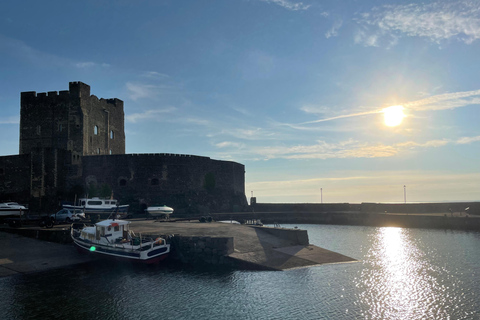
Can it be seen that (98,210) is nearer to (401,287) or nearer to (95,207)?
(95,207)

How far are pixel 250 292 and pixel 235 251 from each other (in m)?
5.10

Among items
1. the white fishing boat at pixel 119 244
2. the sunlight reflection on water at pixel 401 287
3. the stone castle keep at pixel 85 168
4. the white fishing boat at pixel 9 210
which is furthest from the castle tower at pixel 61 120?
the sunlight reflection on water at pixel 401 287

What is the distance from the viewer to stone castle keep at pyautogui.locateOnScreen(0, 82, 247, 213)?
35.5 metres

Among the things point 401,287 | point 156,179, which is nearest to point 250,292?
point 401,287

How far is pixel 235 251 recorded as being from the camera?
19.4 m

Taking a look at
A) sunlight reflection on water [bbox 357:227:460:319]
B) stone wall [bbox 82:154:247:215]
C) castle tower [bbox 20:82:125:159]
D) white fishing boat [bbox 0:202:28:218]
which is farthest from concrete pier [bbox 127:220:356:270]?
castle tower [bbox 20:82:125:159]

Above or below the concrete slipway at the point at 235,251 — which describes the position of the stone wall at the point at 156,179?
above

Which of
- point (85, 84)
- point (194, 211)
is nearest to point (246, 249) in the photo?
point (194, 211)

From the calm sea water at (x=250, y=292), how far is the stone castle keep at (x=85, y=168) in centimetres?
1967

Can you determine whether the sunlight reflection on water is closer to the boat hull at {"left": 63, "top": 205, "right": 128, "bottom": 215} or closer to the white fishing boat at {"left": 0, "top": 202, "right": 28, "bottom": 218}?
the boat hull at {"left": 63, "top": 205, "right": 128, "bottom": 215}

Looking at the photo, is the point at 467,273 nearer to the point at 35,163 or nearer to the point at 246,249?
the point at 246,249

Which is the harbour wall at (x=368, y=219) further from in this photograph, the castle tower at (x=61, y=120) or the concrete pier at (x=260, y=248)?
the castle tower at (x=61, y=120)

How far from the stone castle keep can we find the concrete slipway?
46.4ft

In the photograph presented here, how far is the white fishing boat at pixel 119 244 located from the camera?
1886 cm
